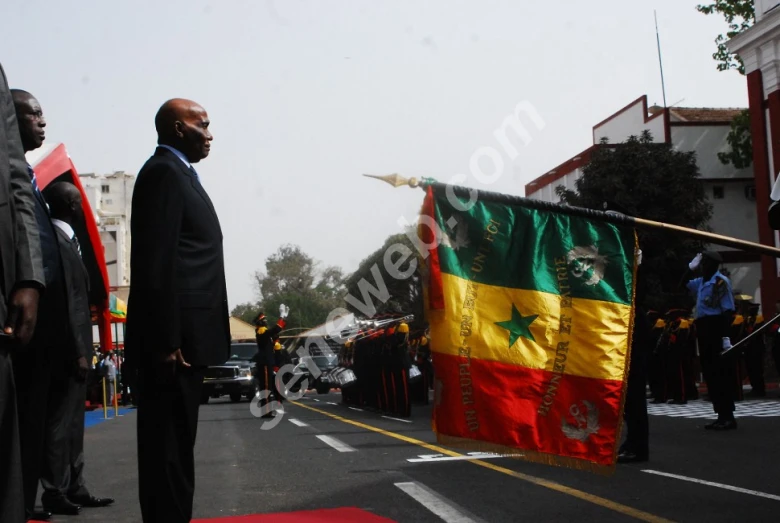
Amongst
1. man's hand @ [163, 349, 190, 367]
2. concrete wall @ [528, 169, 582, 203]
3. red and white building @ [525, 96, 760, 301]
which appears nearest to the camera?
man's hand @ [163, 349, 190, 367]

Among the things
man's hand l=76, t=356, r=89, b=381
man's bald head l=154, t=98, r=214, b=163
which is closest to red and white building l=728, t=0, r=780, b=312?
man's hand l=76, t=356, r=89, b=381

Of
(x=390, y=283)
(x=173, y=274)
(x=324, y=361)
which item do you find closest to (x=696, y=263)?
(x=173, y=274)

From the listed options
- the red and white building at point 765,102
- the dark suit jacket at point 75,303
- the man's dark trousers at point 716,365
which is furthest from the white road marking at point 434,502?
the red and white building at point 765,102

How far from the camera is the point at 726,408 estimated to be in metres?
11.6

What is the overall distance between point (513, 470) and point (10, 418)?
5658mm

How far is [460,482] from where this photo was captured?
727cm

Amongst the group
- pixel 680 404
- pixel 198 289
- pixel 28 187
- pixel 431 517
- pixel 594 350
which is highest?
pixel 28 187

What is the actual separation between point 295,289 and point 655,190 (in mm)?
91739

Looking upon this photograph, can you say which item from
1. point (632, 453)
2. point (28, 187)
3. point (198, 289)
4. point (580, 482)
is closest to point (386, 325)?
point (632, 453)

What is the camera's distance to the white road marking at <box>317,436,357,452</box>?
34.4 ft

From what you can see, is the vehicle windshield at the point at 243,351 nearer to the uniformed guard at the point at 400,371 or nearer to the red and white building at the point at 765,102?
the uniformed guard at the point at 400,371

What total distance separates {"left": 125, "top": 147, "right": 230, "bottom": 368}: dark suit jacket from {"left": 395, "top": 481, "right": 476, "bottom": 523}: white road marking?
6.46 ft

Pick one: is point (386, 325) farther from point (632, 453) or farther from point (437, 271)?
point (437, 271)

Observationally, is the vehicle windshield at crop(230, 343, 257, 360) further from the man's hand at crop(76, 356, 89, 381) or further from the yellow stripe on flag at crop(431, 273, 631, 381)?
the yellow stripe on flag at crop(431, 273, 631, 381)
